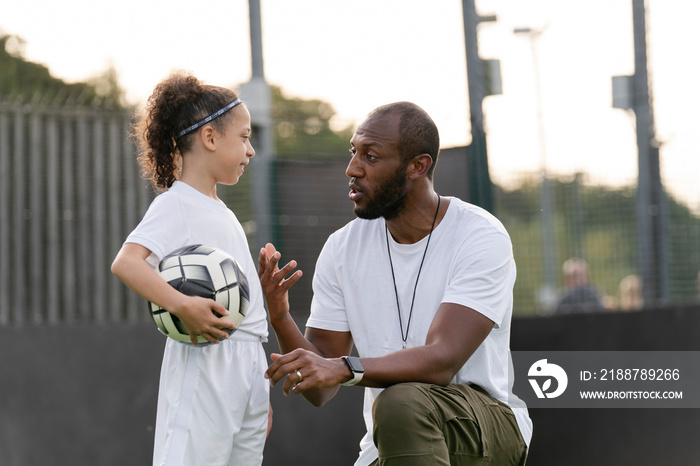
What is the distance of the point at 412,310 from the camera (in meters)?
3.69

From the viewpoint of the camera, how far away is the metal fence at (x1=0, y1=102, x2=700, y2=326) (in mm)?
6105

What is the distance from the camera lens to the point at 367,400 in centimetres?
387

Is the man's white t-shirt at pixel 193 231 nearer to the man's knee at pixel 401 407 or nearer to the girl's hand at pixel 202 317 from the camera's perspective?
the girl's hand at pixel 202 317

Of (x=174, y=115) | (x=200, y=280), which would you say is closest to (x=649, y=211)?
(x=174, y=115)

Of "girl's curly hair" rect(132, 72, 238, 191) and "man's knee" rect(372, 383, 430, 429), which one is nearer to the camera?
"man's knee" rect(372, 383, 430, 429)

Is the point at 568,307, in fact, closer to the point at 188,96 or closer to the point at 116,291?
the point at 116,291

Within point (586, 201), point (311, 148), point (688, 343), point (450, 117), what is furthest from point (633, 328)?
point (311, 148)

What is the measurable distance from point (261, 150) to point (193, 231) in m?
3.05

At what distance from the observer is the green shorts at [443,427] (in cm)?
312

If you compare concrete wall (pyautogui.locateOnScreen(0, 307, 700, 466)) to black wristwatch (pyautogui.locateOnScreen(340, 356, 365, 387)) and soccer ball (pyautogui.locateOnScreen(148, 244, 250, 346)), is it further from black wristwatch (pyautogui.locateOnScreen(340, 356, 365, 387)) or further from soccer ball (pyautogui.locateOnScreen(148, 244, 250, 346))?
black wristwatch (pyautogui.locateOnScreen(340, 356, 365, 387))

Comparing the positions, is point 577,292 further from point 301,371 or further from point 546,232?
point 301,371

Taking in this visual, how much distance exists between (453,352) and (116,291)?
3.53 metres

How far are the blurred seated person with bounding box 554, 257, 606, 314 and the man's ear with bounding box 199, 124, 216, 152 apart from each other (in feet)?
10.3

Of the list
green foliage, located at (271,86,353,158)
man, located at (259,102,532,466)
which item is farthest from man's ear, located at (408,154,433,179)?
green foliage, located at (271,86,353,158)
